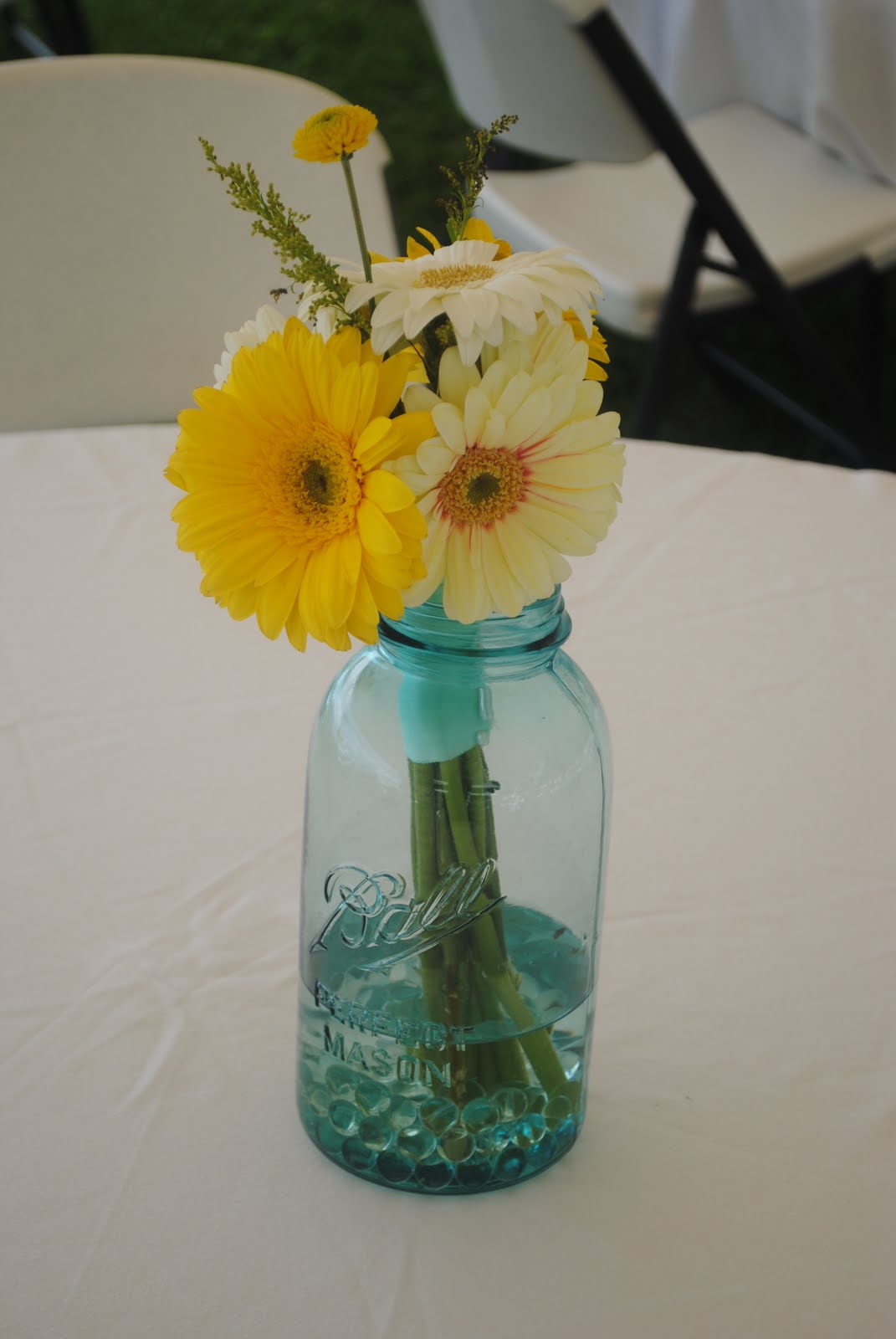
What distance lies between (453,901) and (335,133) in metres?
0.27

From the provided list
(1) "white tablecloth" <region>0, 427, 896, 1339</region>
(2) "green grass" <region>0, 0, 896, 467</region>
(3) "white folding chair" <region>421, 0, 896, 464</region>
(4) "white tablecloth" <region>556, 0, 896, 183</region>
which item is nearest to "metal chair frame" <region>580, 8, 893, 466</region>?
(3) "white folding chair" <region>421, 0, 896, 464</region>

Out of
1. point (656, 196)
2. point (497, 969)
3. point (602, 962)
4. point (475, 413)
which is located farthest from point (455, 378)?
point (656, 196)

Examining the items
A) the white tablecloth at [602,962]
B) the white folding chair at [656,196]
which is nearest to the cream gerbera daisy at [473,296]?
the white tablecloth at [602,962]

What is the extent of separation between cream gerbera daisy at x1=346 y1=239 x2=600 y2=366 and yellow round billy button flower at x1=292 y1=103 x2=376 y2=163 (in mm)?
38

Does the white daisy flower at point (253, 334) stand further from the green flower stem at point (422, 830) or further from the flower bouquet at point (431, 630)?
the green flower stem at point (422, 830)

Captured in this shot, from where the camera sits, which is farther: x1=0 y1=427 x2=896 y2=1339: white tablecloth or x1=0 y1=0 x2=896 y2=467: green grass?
x1=0 y1=0 x2=896 y2=467: green grass

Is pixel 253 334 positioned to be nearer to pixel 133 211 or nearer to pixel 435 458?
pixel 435 458

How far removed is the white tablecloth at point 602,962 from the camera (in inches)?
21.9

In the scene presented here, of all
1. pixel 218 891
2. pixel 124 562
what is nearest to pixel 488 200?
pixel 124 562

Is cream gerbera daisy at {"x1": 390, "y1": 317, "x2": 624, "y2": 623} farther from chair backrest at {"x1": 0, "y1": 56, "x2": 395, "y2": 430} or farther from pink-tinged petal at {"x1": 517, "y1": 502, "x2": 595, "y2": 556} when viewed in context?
chair backrest at {"x1": 0, "y1": 56, "x2": 395, "y2": 430}

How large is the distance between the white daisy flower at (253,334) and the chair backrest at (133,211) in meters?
0.91

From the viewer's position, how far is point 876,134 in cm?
215

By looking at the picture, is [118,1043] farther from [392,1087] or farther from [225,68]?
[225,68]

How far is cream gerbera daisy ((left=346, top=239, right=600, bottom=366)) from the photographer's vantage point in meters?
0.43
